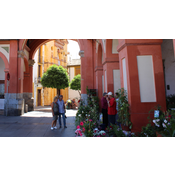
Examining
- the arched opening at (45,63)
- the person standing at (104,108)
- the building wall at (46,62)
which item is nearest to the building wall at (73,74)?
the arched opening at (45,63)

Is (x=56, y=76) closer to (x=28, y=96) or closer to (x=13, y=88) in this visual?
(x=28, y=96)

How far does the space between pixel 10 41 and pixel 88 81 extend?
7.20m

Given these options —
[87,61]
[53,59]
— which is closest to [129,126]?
[87,61]

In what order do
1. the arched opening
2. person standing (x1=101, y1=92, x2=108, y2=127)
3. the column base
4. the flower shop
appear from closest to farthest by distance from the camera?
the flower shop
person standing (x1=101, y1=92, x2=108, y2=127)
the column base
the arched opening

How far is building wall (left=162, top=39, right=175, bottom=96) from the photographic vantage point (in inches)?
307

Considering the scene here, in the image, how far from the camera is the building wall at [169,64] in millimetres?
7809

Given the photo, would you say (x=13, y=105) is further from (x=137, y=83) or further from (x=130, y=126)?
(x=137, y=83)

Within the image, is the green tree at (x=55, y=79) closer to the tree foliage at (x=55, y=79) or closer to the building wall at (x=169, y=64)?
the tree foliage at (x=55, y=79)

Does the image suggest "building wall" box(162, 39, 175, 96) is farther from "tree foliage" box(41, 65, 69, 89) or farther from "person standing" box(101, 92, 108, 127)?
"tree foliage" box(41, 65, 69, 89)

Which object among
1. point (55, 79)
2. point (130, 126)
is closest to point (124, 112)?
point (130, 126)

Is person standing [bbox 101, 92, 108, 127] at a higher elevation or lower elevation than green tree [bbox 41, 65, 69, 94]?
lower

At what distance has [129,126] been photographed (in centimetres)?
420

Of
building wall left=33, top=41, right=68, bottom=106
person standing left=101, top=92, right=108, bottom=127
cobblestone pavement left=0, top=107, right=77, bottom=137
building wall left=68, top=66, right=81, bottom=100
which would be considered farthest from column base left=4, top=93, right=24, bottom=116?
building wall left=68, top=66, right=81, bottom=100

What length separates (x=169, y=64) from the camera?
802cm
